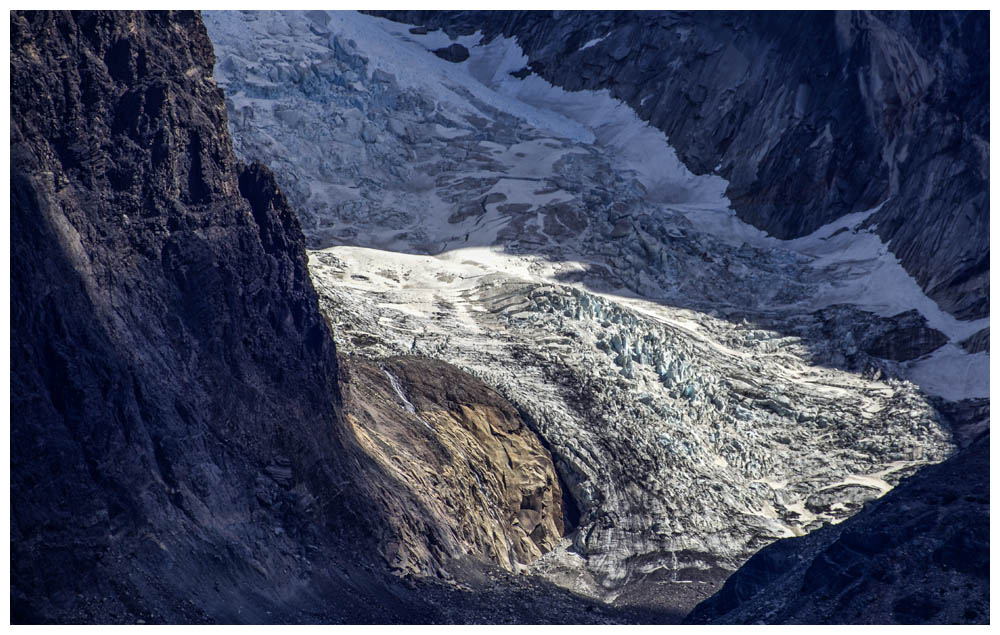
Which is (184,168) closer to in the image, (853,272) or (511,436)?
(511,436)

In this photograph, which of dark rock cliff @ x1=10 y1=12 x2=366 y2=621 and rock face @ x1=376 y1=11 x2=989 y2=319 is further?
rock face @ x1=376 y1=11 x2=989 y2=319

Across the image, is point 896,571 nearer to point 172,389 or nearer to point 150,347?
point 172,389

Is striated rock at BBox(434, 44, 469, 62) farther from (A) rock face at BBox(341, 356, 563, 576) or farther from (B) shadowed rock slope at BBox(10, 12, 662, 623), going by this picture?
(B) shadowed rock slope at BBox(10, 12, 662, 623)

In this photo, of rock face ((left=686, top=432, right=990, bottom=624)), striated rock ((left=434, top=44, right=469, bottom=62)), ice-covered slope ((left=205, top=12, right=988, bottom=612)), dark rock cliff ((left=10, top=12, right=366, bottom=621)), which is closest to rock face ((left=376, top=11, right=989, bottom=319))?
ice-covered slope ((left=205, top=12, right=988, bottom=612))

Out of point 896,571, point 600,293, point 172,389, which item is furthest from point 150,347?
point 600,293

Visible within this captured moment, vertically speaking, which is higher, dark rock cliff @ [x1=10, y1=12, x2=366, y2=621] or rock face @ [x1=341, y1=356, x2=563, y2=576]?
dark rock cliff @ [x1=10, y1=12, x2=366, y2=621]

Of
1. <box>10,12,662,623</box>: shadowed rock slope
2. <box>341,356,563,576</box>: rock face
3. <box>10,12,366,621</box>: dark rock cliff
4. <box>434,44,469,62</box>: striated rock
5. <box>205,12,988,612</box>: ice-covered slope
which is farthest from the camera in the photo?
<box>434,44,469,62</box>: striated rock
